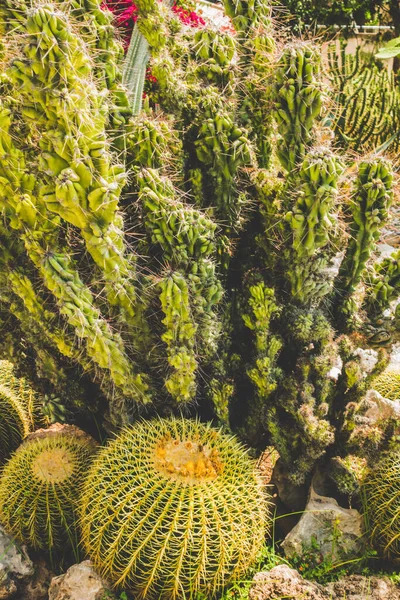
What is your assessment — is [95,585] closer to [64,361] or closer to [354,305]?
[64,361]

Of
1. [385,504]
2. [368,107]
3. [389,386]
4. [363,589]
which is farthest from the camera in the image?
[368,107]

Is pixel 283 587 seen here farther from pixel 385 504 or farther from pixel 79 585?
pixel 79 585

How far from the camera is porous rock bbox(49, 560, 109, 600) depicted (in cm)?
240

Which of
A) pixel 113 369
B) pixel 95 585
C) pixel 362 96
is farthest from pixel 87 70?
pixel 362 96

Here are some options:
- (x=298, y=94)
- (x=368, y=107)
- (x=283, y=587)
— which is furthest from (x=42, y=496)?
(x=368, y=107)

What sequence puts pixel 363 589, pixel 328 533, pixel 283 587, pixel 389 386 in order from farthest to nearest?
pixel 389 386, pixel 328 533, pixel 363 589, pixel 283 587

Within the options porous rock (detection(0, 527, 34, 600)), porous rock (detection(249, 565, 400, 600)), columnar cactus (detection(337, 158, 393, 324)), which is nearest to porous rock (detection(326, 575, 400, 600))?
porous rock (detection(249, 565, 400, 600))

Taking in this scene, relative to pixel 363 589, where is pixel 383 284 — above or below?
above

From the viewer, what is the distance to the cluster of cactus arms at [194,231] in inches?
87.4

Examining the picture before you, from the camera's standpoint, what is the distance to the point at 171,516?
7.47ft

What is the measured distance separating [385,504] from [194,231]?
1.52 m

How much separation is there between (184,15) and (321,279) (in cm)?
321

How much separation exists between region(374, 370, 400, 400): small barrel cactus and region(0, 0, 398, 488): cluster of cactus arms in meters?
0.47

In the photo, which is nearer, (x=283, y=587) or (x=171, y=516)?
(x=171, y=516)
